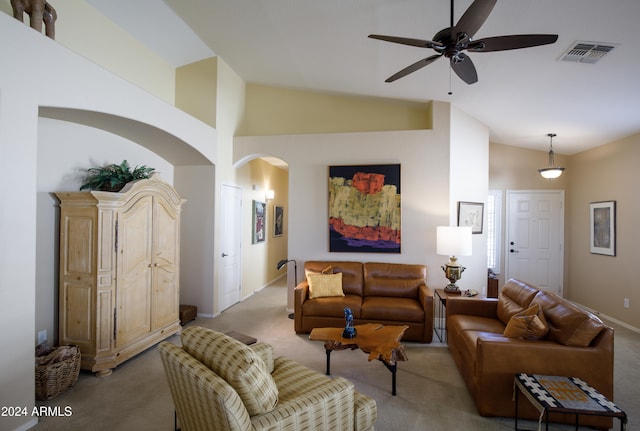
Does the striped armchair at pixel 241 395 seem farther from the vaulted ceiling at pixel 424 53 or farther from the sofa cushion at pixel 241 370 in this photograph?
the vaulted ceiling at pixel 424 53

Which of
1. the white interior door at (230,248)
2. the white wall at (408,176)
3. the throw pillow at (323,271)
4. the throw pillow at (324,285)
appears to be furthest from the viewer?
the white interior door at (230,248)

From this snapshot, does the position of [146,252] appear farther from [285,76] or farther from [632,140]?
→ [632,140]

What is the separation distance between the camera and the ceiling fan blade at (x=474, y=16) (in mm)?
1846

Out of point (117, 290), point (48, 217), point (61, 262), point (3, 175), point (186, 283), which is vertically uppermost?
point (3, 175)

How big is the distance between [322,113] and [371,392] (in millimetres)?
4129

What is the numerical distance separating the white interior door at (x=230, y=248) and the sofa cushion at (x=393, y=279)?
2.24 meters

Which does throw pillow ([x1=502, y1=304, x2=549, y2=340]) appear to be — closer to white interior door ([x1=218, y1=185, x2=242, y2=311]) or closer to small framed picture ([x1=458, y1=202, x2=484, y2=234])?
small framed picture ([x1=458, y1=202, x2=484, y2=234])

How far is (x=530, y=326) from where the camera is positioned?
2.54 m

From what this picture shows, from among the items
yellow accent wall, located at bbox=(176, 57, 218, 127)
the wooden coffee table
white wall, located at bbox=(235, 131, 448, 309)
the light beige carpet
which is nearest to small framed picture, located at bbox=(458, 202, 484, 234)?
white wall, located at bbox=(235, 131, 448, 309)

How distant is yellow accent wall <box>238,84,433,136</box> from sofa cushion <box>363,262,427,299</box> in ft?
7.09

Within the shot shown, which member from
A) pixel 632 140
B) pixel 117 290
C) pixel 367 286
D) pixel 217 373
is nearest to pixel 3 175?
pixel 117 290

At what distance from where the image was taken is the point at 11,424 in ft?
7.27

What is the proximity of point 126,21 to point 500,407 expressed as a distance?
5.54 metres

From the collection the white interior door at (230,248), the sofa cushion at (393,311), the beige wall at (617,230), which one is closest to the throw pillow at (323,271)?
the sofa cushion at (393,311)
